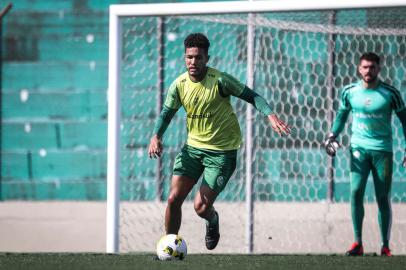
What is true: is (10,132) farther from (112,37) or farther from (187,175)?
(187,175)

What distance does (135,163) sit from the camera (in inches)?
365

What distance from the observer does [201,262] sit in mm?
5652

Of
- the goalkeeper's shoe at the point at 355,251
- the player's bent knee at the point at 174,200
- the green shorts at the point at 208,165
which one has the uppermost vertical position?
the green shorts at the point at 208,165

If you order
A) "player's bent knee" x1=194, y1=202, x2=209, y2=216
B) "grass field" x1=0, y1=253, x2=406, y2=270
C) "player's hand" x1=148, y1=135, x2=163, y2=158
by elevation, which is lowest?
"grass field" x1=0, y1=253, x2=406, y2=270

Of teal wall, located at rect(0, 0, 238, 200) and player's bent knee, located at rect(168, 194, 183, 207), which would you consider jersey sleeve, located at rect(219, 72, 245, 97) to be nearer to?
player's bent knee, located at rect(168, 194, 183, 207)

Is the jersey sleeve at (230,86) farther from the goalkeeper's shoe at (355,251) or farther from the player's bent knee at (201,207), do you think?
the goalkeeper's shoe at (355,251)

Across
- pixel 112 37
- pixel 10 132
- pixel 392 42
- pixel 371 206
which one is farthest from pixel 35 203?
pixel 392 42

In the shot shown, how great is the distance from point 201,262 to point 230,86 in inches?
45.5

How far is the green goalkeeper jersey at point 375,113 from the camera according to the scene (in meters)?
6.57

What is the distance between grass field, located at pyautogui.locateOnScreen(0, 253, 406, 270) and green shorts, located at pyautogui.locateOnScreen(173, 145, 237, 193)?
0.53m

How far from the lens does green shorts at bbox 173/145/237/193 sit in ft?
19.3

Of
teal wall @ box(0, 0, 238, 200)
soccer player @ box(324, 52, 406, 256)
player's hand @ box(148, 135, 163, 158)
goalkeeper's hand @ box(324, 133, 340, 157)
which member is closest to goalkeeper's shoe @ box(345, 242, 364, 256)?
soccer player @ box(324, 52, 406, 256)

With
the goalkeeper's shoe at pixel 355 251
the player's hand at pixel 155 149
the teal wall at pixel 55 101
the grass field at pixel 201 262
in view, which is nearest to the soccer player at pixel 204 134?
the player's hand at pixel 155 149

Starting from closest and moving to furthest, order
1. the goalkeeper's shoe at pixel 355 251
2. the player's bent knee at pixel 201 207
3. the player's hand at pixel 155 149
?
the player's hand at pixel 155 149
the player's bent knee at pixel 201 207
the goalkeeper's shoe at pixel 355 251
